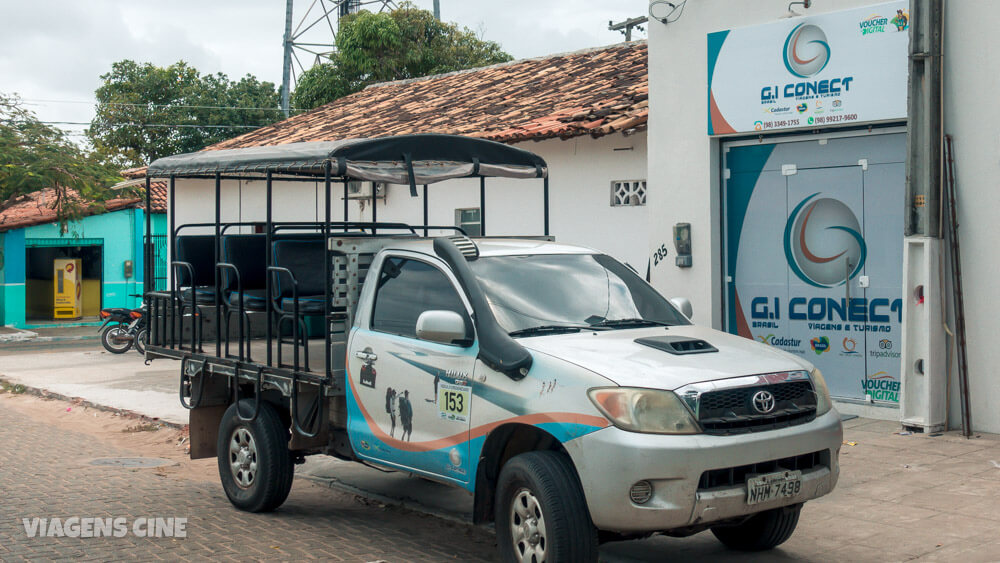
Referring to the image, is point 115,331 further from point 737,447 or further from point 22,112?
point 737,447

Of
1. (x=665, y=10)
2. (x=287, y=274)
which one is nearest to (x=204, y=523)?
(x=287, y=274)

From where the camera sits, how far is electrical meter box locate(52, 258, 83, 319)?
1157 inches

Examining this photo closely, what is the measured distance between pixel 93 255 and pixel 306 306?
84.8 feet

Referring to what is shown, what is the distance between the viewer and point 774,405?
5.21 m

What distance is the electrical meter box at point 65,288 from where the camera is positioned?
2939cm

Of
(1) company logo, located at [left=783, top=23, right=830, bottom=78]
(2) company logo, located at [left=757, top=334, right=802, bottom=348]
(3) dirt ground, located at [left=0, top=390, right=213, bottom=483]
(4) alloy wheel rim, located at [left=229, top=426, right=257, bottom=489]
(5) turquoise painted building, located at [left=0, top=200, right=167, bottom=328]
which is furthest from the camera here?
(5) turquoise painted building, located at [left=0, top=200, right=167, bottom=328]

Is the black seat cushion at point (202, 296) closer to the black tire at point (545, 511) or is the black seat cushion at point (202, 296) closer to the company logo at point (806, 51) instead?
the black tire at point (545, 511)

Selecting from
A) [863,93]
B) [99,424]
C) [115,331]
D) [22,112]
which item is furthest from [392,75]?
[863,93]

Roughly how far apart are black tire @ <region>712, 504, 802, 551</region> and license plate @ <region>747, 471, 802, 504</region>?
2.03ft

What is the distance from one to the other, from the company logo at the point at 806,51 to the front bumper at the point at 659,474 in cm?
599

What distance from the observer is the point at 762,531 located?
6004 mm

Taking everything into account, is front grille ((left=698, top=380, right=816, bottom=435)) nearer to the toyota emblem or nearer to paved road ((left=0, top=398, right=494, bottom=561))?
the toyota emblem

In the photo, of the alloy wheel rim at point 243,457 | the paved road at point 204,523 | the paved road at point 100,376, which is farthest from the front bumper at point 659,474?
the paved road at point 100,376

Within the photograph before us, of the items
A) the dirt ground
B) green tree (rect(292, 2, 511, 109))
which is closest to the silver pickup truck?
the dirt ground
